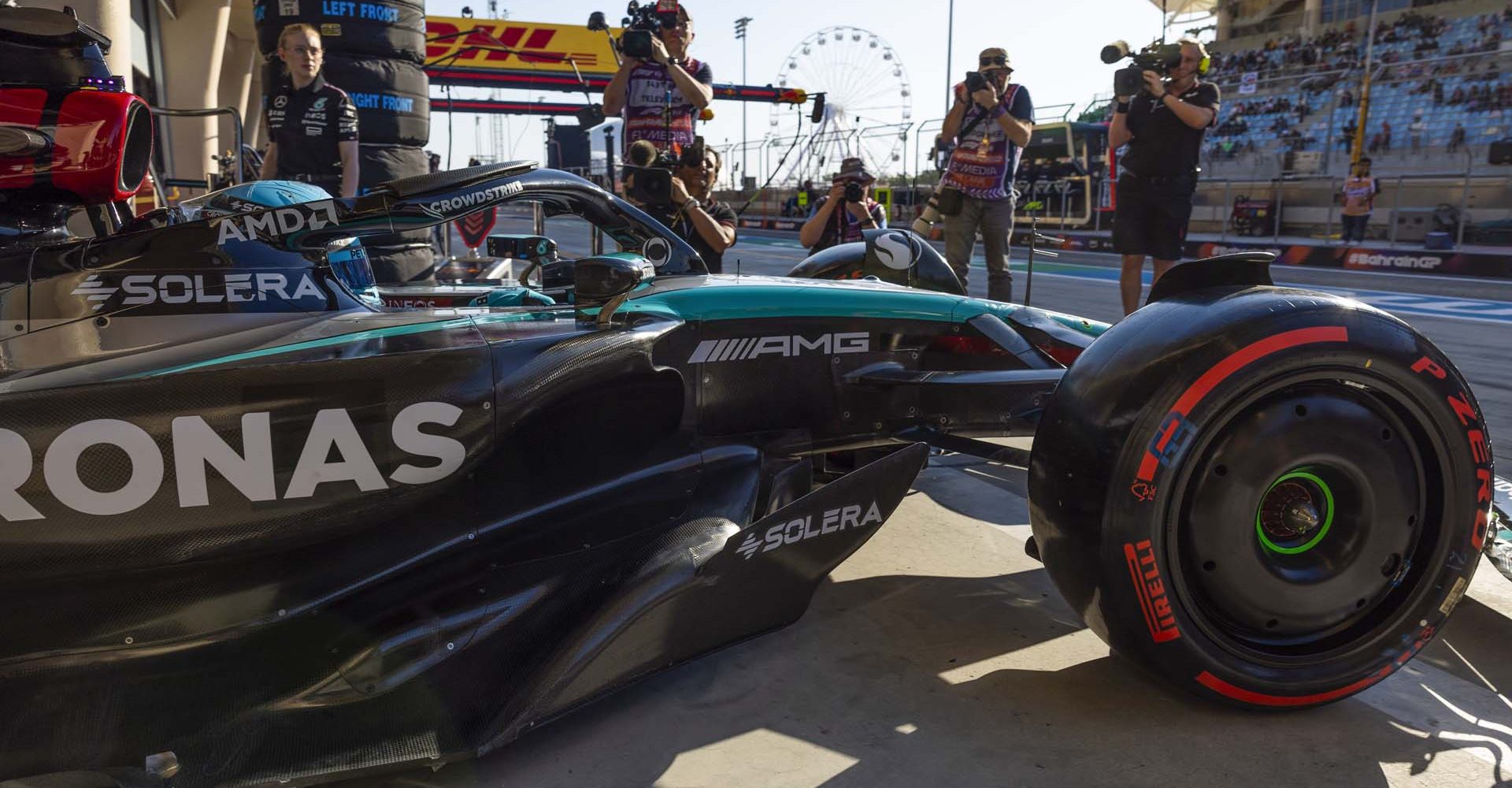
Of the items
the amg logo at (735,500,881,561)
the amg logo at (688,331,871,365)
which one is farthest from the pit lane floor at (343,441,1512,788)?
the amg logo at (688,331,871,365)

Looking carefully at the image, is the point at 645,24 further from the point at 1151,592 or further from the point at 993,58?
the point at 1151,592

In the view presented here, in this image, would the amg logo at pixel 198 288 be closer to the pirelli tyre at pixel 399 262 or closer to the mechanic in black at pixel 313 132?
the mechanic in black at pixel 313 132

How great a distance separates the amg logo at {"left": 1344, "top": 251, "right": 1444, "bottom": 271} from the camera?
1374cm

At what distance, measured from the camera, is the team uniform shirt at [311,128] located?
5426 millimetres

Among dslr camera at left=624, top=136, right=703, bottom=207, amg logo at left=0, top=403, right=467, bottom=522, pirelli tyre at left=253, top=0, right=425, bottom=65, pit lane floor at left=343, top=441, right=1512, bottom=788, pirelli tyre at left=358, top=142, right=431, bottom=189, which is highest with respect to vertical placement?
pirelli tyre at left=253, top=0, right=425, bottom=65

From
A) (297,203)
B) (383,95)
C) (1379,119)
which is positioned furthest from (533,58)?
(297,203)

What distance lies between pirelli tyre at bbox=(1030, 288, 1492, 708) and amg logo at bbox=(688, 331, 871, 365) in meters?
0.89

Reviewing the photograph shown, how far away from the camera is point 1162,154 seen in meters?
5.60

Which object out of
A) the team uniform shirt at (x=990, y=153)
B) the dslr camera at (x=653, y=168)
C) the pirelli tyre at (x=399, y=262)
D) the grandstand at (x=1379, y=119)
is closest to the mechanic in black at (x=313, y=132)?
the pirelli tyre at (x=399, y=262)

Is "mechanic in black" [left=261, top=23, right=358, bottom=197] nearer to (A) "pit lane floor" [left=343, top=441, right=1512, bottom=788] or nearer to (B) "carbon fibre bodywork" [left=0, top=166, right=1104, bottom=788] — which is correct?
(B) "carbon fibre bodywork" [left=0, top=166, right=1104, bottom=788]

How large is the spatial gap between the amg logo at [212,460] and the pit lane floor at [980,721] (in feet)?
2.03

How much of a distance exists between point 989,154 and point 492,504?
15.2 feet

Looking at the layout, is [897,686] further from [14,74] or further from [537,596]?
[14,74]

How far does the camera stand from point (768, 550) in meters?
2.32
